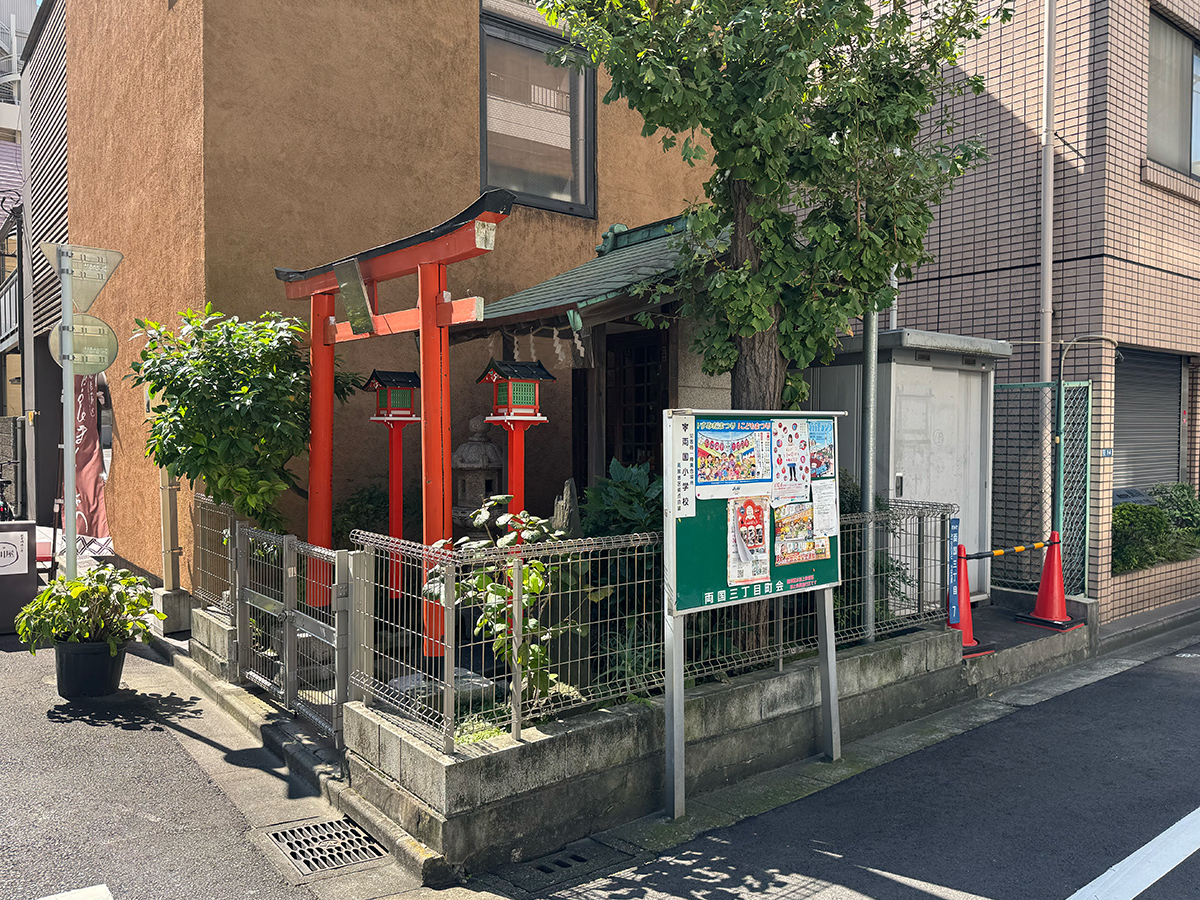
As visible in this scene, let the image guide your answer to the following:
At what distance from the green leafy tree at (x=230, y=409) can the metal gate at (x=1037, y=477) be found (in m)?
6.98

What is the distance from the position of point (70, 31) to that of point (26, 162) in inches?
127

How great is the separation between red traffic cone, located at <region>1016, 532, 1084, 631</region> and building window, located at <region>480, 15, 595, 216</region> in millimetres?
6641

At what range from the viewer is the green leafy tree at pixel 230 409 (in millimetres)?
6754

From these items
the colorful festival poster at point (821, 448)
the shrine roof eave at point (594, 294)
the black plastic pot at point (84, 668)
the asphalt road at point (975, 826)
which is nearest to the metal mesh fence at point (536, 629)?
the colorful festival poster at point (821, 448)

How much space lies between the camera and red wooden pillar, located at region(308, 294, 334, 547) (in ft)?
23.5

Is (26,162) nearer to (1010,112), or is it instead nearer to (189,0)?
(189,0)

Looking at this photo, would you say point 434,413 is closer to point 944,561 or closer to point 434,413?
point 434,413

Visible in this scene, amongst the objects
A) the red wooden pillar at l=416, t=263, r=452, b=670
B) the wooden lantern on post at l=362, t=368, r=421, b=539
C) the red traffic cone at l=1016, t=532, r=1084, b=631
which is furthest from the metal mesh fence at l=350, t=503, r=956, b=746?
the red traffic cone at l=1016, t=532, r=1084, b=631

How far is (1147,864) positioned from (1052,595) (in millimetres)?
4263

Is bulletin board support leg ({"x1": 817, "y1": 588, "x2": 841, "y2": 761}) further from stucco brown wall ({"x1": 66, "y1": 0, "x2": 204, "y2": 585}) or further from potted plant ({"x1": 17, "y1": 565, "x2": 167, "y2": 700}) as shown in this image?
stucco brown wall ({"x1": 66, "y1": 0, "x2": 204, "y2": 585})

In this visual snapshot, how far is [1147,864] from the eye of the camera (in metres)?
4.29

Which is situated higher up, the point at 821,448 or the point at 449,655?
the point at 821,448

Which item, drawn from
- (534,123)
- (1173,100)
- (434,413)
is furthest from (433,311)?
(1173,100)

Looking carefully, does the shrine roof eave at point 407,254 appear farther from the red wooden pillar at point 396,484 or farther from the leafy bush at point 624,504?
the leafy bush at point 624,504
